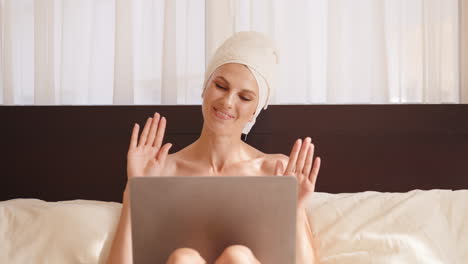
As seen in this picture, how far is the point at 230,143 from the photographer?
1.98m

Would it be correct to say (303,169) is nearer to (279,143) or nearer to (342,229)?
(342,229)

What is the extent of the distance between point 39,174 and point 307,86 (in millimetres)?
1114

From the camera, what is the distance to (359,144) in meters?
2.30

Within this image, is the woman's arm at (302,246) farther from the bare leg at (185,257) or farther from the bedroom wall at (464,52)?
the bedroom wall at (464,52)

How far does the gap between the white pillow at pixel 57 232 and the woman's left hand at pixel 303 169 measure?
0.61m

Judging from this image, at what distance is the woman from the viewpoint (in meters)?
1.62

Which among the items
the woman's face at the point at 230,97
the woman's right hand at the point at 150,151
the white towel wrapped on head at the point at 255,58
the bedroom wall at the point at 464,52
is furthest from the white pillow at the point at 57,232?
the bedroom wall at the point at 464,52

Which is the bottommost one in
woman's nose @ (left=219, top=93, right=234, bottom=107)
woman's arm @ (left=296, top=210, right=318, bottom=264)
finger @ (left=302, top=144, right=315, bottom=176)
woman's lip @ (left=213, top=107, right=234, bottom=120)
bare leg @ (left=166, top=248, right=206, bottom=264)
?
woman's arm @ (left=296, top=210, right=318, bottom=264)

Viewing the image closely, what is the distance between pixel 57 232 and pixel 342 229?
2.87 ft

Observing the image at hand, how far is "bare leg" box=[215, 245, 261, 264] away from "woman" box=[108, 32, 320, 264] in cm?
35

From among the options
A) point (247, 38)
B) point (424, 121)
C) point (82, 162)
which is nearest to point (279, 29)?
point (247, 38)

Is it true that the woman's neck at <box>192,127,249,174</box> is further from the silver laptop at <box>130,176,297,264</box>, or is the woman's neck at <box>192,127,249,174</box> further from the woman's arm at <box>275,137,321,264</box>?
the silver laptop at <box>130,176,297,264</box>

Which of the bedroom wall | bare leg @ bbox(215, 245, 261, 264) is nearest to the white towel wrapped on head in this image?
bare leg @ bbox(215, 245, 261, 264)

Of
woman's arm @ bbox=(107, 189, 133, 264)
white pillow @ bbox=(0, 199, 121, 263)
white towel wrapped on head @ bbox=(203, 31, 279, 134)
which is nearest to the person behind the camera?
woman's arm @ bbox=(107, 189, 133, 264)
